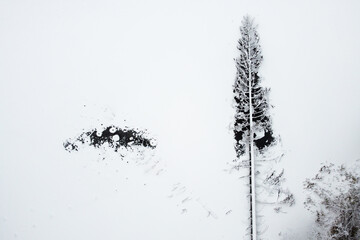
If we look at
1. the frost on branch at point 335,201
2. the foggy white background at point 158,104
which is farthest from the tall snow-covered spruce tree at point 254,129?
the frost on branch at point 335,201

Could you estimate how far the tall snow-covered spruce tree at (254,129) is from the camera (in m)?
11.3

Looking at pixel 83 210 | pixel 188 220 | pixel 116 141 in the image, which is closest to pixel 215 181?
pixel 188 220

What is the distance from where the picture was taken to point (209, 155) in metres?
11.8

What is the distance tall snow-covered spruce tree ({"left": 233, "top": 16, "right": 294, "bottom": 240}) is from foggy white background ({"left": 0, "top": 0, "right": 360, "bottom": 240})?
1.31 ft

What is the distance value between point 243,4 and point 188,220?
33.8 feet

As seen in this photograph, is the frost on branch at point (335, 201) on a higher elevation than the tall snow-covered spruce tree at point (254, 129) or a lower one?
lower

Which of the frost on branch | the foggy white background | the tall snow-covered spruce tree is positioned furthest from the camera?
the foggy white background

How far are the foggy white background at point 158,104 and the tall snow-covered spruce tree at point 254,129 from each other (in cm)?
40

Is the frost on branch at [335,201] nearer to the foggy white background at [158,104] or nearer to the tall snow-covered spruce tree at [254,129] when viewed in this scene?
the foggy white background at [158,104]

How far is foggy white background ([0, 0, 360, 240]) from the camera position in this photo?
11.4 m

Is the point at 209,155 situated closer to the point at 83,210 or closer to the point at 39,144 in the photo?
the point at 83,210

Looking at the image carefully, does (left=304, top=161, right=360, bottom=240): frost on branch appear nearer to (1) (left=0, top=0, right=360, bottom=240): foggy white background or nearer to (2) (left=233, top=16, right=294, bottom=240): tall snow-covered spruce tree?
(1) (left=0, top=0, right=360, bottom=240): foggy white background

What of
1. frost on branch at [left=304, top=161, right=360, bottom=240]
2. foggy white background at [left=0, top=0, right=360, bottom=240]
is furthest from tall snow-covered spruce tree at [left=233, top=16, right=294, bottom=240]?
frost on branch at [left=304, top=161, right=360, bottom=240]

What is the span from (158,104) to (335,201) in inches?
332
